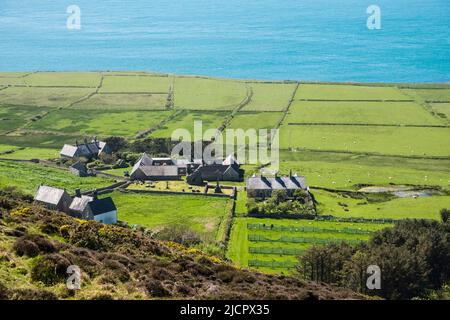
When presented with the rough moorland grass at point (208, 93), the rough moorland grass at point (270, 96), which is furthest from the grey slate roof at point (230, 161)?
the rough moorland grass at point (208, 93)

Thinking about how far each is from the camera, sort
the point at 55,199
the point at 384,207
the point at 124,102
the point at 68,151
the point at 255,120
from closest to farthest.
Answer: the point at 55,199 → the point at 384,207 → the point at 68,151 → the point at 255,120 → the point at 124,102

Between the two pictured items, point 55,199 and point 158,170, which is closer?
point 55,199

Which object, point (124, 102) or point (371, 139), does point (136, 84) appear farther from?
point (371, 139)

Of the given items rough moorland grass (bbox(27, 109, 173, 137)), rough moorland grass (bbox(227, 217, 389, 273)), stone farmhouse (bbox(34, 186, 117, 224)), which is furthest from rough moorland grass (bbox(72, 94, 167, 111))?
rough moorland grass (bbox(227, 217, 389, 273))

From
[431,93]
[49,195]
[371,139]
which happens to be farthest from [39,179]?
[431,93]

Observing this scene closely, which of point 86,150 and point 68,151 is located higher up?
point 86,150

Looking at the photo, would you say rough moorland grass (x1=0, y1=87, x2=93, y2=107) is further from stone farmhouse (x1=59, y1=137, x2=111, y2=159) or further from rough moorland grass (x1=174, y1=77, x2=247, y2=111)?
stone farmhouse (x1=59, y1=137, x2=111, y2=159)
